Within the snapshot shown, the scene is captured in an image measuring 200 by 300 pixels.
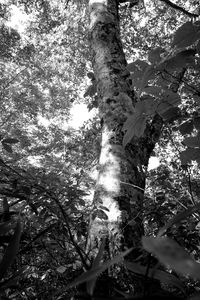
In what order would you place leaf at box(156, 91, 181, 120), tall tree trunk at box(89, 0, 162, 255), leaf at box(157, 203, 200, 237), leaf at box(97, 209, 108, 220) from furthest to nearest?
1. tall tree trunk at box(89, 0, 162, 255)
2. leaf at box(97, 209, 108, 220)
3. leaf at box(156, 91, 181, 120)
4. leaf at box(157, 203, 200, 237)

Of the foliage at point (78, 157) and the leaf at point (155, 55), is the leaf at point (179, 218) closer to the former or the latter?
the foliage at point (78, 157)

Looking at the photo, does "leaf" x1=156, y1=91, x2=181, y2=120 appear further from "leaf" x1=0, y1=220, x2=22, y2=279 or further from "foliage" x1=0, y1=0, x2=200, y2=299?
"leaf" x1=0, y1=220, x2=22, y2=279

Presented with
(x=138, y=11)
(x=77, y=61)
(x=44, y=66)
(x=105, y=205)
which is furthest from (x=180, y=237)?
(x=44, y=66)

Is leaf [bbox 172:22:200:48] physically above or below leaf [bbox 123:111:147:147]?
above

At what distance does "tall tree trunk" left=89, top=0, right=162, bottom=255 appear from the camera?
5.51ft

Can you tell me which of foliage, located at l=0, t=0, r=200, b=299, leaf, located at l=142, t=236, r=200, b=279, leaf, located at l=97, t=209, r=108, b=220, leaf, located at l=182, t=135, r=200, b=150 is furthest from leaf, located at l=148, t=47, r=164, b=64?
leaf, located at l=97, t=209, r=108, b=220

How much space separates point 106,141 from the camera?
6.84ft

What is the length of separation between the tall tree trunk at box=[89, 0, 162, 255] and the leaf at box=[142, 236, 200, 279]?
898 mm

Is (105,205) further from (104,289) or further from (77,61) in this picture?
(77,61)

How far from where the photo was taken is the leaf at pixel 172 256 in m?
0.35

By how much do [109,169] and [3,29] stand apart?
312 inches

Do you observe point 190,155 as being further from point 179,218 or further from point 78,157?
point 78,157

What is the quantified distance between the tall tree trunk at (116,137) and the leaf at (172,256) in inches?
35.3

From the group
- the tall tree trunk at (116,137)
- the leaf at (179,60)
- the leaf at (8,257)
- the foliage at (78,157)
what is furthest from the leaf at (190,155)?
the leaf at (8,257)
